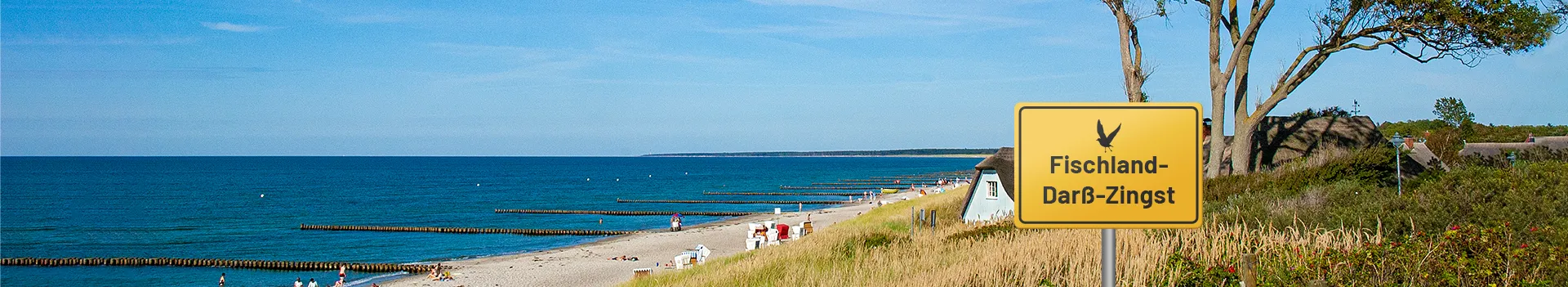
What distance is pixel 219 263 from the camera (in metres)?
34.3

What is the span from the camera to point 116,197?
83188mm

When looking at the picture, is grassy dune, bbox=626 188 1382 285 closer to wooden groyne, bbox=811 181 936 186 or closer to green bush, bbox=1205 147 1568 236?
green bush, bbox=1205 147 1568 236

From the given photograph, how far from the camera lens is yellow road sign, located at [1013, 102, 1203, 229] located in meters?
2.87

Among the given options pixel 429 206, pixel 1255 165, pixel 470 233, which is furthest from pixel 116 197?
pixel 1255 165

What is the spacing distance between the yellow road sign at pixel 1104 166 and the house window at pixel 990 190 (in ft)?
78.7

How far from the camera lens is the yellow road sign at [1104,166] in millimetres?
2871

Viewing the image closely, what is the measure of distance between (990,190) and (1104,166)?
80.1 feet

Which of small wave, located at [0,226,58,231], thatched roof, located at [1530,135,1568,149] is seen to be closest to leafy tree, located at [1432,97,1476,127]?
thatched roof, located at [1530,135,1568,149]

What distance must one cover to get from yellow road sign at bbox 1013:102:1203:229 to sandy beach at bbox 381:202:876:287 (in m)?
20.7

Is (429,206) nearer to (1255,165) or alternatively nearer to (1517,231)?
(1255,165)

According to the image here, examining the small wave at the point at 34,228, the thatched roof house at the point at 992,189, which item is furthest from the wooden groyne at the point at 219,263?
the small wave at the point at 34,228

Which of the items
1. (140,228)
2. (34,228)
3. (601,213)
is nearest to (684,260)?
(601,213)

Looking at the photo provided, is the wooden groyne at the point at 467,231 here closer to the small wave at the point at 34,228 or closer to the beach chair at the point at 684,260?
the small wave at the point at 34,228

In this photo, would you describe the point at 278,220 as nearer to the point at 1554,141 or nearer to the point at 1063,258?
the point at 1554,141
